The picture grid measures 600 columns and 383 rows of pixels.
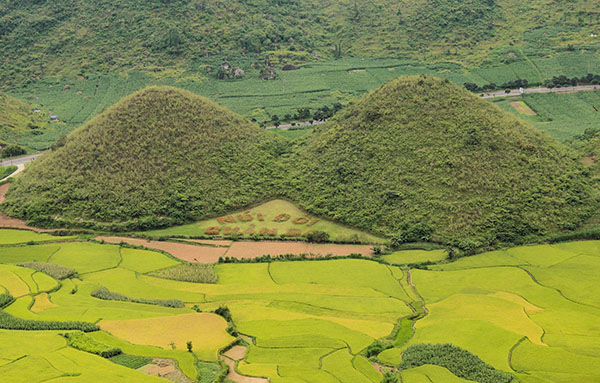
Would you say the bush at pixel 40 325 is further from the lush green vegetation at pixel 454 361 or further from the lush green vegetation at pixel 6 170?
the lush green vegetation at pixel 6 170

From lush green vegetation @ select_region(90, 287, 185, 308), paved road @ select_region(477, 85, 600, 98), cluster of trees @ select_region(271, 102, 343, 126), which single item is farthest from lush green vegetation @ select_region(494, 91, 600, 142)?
lush green vegetation @ select_region(90, 287, 185, 308)

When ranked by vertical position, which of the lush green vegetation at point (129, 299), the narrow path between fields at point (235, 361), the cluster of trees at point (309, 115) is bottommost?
the lush green vegetation at point (129, 299)

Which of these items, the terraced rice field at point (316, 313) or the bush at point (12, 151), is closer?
the terraced rice field at point (316, 313)

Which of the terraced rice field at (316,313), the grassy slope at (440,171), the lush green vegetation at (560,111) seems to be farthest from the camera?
the lush green vegetation at (560,111)

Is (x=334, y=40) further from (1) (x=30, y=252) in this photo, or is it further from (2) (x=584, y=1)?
(1) (x=30, y=252)

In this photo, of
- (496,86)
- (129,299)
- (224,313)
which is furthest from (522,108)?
(129,299)

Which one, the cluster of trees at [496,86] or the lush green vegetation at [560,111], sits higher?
the cluster of trees at [496,86]

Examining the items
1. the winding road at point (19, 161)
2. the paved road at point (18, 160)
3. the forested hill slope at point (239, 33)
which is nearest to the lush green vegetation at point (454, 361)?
the winding road at point (19, 161)

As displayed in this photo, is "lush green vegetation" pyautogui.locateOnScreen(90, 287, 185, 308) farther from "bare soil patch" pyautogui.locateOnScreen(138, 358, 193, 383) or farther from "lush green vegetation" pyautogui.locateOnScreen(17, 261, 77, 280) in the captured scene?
"bare soil patch" pyautogui.locateOnScreen(138, 358, 193, 383)
